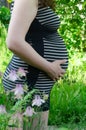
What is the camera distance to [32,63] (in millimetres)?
2744

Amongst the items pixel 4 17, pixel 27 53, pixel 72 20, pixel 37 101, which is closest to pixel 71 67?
pixel 72 20

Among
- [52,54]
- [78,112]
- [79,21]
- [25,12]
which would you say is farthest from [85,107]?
[25,12]

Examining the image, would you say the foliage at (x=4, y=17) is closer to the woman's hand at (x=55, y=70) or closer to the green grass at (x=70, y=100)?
the green grass at (x=70, y=100)

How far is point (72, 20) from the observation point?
713 cm

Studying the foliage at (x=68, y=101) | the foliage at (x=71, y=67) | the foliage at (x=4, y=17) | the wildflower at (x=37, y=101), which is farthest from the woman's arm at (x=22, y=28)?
the foliage at (x=4, y=17)

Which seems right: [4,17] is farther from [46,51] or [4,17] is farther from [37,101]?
[37,101]

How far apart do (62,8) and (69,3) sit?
0.90 ft

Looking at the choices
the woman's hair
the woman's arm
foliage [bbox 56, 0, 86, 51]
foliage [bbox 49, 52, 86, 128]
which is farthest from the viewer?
foliage [bbox 56, 0, 86, 51]

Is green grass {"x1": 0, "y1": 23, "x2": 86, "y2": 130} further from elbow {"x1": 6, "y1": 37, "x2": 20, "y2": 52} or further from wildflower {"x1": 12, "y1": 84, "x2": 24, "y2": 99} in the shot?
wildflower {"x1": 12, "y1": 84, "x2": 24, "y2": 99}

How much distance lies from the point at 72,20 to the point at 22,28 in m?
4.52

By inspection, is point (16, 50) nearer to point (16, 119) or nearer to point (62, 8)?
point (16, 119)

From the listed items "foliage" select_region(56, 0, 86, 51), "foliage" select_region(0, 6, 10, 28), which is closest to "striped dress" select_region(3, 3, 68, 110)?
"foliage" select_region(56, 0, 86, 51)

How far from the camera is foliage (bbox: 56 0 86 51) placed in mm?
7004

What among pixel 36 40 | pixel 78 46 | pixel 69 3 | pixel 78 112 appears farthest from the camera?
pixel 78 46
